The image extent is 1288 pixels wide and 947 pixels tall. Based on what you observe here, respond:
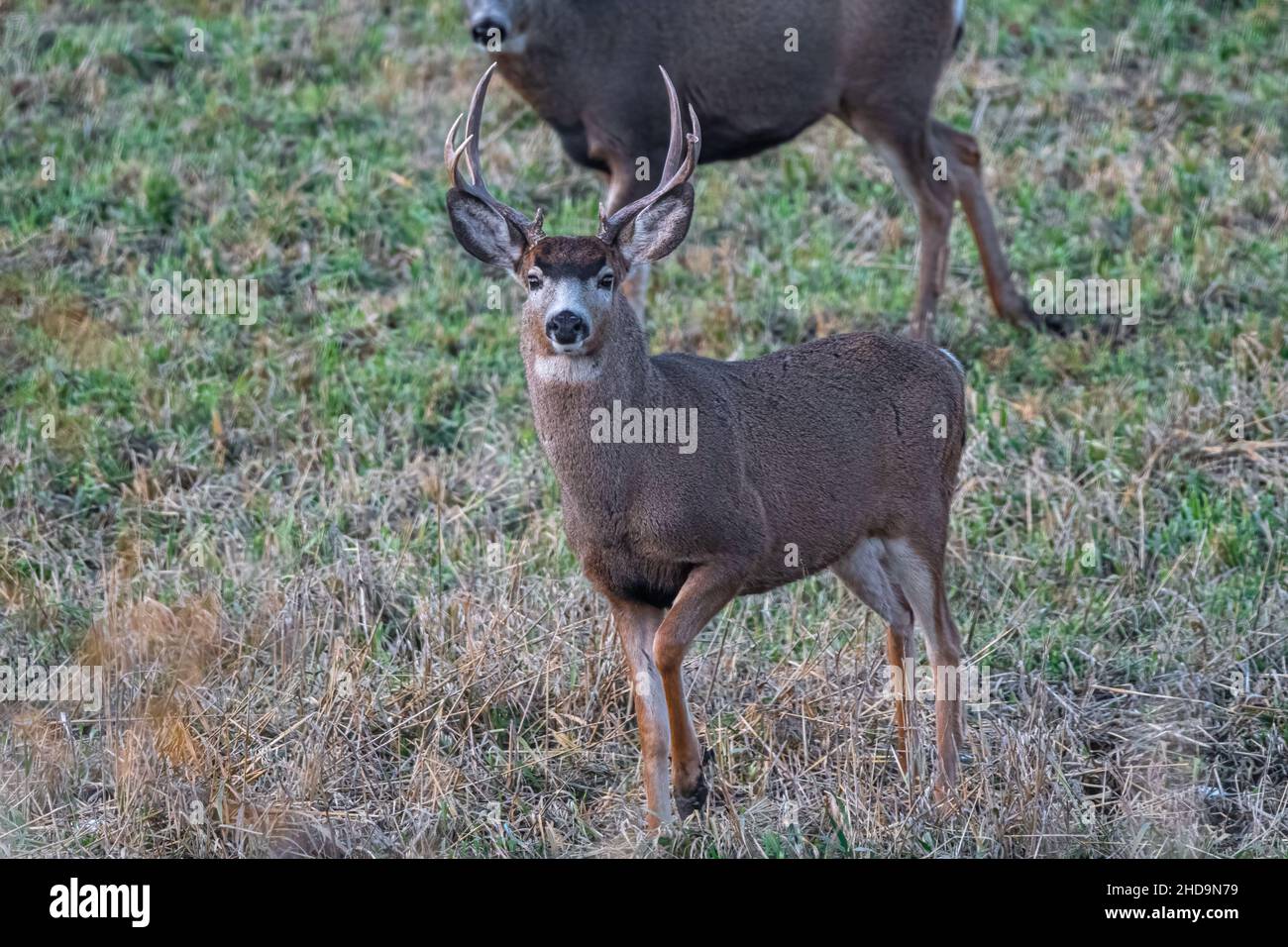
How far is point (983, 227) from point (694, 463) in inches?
185

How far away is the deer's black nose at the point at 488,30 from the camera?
9.47m

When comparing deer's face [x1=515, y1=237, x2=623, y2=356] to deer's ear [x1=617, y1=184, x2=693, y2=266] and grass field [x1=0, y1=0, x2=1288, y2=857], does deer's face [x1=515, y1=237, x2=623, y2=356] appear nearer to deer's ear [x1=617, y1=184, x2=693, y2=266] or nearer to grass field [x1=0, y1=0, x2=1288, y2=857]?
deer's ear [x1=617, y1=184, x2=693, y2=266]

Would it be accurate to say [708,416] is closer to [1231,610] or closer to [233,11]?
[1231,610]

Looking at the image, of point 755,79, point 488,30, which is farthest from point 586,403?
point 755,79

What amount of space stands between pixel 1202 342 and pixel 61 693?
221 inches

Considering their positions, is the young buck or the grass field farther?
the grass field

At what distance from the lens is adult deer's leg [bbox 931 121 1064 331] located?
9977 mm

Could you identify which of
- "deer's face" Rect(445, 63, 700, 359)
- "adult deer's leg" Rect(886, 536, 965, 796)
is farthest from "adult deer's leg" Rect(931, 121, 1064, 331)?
"deer's face" Rect(445, 63, 700, 359)

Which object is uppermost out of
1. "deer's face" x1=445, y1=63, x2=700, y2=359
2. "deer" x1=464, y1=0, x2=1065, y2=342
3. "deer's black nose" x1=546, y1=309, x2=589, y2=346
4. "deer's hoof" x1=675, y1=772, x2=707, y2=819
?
"deer" x1=464, y1=0, x2=1065, y2=342

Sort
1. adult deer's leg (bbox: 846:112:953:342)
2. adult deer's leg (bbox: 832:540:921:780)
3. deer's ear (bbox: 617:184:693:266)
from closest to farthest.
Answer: deer's ear (bbox: 617:184:693:266)
adult deer's leg (bbox: 832:540:921:780)
adult deer's leg (bbox: 846:112:953:342)

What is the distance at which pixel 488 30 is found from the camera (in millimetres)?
9469

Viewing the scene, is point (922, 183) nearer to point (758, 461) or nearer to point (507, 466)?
point (507, 466)

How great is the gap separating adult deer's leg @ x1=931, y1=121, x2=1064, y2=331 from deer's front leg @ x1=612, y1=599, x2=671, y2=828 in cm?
462
